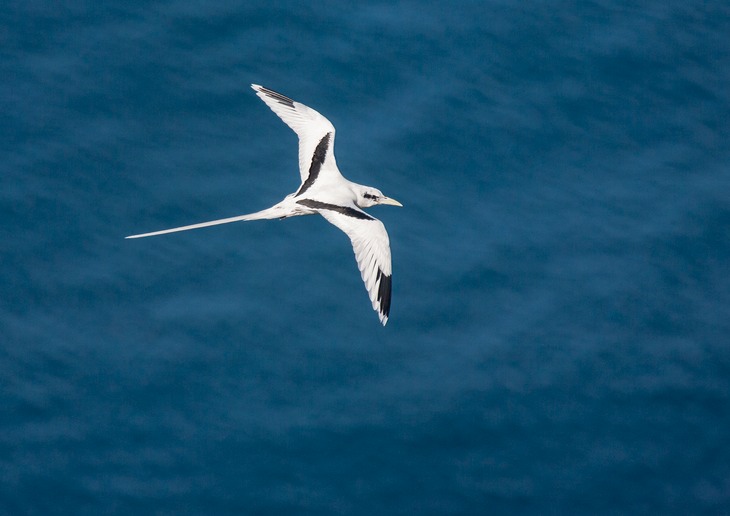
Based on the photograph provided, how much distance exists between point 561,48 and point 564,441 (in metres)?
10.2

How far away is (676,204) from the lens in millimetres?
24406

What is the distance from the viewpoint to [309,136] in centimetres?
2119

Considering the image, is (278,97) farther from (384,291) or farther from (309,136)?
(384,291)

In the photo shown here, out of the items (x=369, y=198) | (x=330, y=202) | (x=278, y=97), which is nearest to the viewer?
(x=330, y=202)

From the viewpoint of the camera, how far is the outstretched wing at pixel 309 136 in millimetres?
20484

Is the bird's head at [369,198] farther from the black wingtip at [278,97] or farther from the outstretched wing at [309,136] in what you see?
the black wingtip at [278,97]

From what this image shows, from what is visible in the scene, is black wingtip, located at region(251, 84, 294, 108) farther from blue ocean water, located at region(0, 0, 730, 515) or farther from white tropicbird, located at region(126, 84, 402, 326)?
blue ocean water, located at region(0, 0, 730, 515)

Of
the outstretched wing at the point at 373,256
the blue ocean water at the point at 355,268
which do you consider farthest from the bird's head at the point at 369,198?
the blue ocean water at the point at 355,268

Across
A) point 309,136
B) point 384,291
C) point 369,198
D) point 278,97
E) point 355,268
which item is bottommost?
point 355,268

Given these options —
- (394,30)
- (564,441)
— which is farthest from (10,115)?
(564,441)

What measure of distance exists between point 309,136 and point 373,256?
3.66 metres

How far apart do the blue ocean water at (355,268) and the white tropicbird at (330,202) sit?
8.23 ft

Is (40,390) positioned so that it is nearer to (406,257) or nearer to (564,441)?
(406,257)

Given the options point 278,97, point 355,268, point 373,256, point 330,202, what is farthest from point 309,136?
point 373,256
